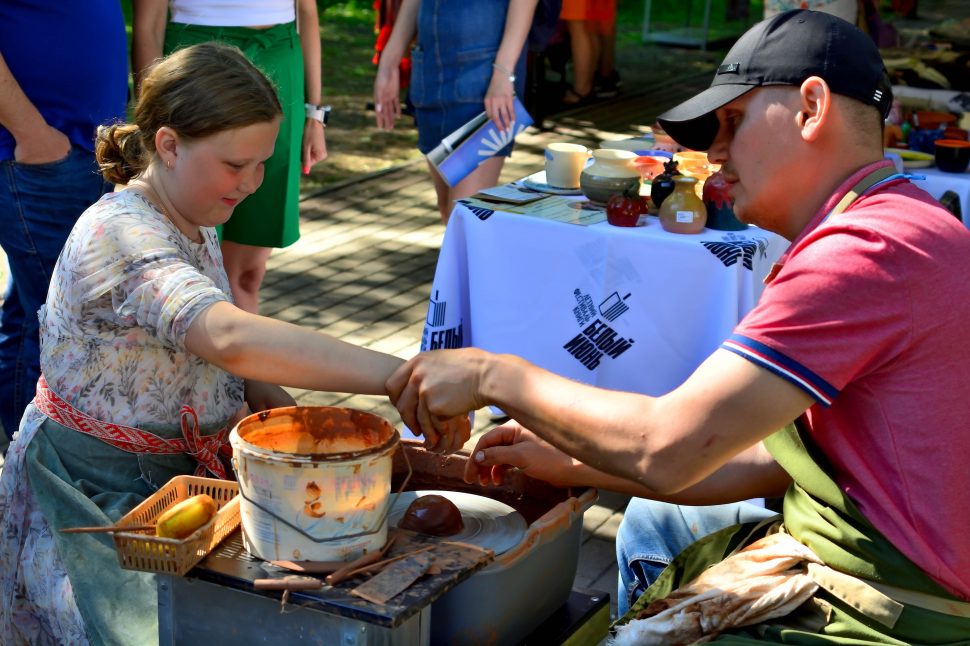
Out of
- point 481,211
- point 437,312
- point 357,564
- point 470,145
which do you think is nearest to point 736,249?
point 481,211

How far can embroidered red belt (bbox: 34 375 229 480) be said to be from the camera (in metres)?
2.22

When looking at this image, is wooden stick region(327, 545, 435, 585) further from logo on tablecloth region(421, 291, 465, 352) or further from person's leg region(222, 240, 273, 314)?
person's leg region(222, 240, 273, 314)

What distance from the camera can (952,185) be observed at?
13.6 feet

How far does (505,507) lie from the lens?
2152 millimetres

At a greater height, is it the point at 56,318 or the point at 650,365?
the point at 56,318

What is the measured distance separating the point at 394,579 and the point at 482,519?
38 centimetres

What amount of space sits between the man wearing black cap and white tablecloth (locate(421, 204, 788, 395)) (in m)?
1.29

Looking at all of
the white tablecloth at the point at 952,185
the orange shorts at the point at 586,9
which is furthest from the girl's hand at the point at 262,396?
the orange shorts at the point at 586,9

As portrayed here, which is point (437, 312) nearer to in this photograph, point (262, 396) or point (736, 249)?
point (736, 249)

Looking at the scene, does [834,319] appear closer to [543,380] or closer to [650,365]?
[543,380]

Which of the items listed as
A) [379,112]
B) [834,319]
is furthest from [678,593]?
[379,112]

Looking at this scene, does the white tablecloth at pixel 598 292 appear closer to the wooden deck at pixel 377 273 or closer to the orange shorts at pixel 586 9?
→ the wooden deck at pixel 377 273

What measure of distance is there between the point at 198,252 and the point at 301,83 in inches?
69.3

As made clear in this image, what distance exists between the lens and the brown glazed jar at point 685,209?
332 centimetres
